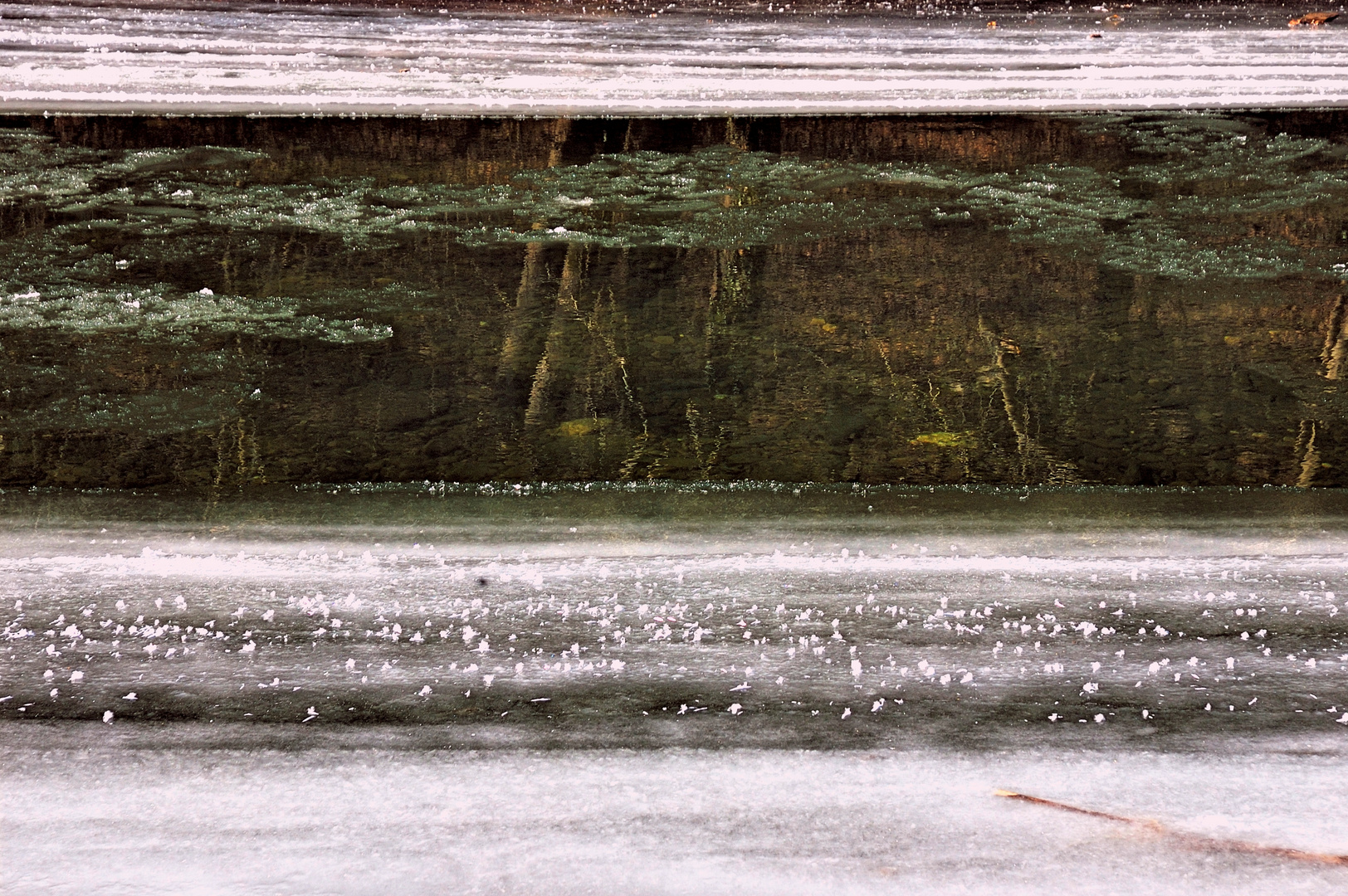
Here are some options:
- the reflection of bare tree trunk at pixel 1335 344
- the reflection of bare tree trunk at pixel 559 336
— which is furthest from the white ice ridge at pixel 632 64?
the reflection of bare tree trunk at pixel 1335 344

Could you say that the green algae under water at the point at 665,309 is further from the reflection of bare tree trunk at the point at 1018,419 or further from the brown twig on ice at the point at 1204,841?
the brown twig on ice at the point at 1204,841

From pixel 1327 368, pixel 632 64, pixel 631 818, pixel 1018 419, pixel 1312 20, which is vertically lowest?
pixel 631 818

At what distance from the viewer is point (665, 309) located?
4.87 meters

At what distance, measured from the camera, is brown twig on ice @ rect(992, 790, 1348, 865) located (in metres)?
2.14

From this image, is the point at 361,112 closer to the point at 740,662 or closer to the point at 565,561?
the point at 565,561

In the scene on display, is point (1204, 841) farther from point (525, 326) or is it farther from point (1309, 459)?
point (525, 326)

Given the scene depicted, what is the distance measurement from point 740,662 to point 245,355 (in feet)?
7.88

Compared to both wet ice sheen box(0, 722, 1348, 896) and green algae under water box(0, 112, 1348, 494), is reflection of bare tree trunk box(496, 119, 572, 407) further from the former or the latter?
wet ice sheen box(0, 722, 1348, 896)

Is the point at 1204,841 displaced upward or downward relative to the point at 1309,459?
downward

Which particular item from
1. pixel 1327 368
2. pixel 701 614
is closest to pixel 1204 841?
pixel 701 614

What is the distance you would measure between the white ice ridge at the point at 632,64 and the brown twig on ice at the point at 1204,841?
680 centimetres

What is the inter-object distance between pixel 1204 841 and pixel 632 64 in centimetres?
875

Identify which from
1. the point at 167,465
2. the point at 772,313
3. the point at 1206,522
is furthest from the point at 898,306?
the point at 167,465

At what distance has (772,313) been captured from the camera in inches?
190
